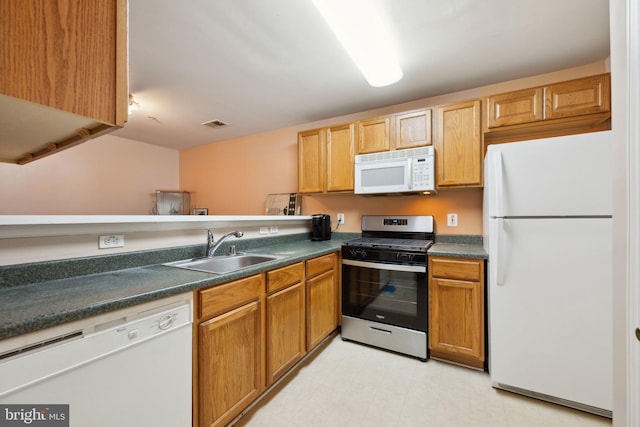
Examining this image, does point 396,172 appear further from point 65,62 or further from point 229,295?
point 65,62

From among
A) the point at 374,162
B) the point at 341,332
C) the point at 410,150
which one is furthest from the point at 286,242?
the point at 410,150

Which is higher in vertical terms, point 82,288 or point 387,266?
point 82,288

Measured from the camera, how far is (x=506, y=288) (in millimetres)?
1737

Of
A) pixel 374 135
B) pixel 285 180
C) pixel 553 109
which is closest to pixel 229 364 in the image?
pixel 374 135

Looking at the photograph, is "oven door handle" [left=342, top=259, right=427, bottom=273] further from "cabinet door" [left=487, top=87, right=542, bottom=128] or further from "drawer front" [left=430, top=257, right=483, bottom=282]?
"cabinet door" [left=487, top=87, right=542, bottom=128]

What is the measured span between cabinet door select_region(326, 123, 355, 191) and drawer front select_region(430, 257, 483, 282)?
1.12m

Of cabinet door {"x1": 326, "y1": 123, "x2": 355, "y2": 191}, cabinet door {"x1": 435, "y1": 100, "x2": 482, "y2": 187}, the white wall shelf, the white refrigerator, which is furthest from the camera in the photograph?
cabinet door {"x1": 326, "y1": 123, "x2": 355, "y2": 191}

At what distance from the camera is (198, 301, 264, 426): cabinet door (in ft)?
4.12

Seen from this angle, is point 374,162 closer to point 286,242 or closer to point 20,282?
point 286,242

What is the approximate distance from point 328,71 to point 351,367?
2.41 metres

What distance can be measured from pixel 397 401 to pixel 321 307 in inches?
32.8

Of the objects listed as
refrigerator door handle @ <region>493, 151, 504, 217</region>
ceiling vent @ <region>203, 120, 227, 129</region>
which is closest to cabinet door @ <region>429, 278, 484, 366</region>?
refrigerator door handle @ <region>493, 151, 504, 217</region>

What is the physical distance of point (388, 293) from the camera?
89.7 inches

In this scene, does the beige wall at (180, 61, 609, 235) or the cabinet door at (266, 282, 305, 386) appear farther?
the beige wall at (180, 61, 609, 235)
